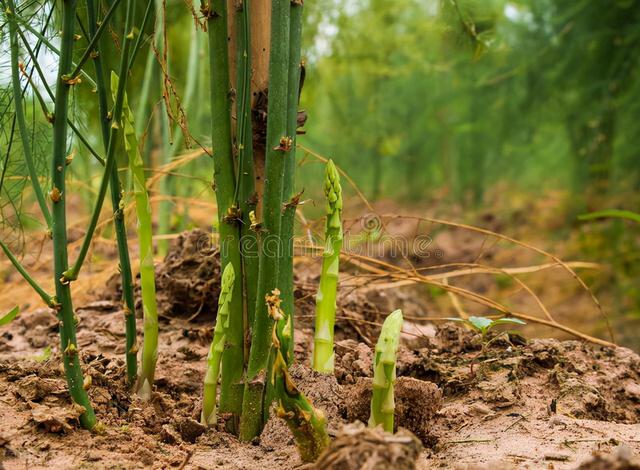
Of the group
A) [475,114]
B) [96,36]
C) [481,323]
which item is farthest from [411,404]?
[475,114]

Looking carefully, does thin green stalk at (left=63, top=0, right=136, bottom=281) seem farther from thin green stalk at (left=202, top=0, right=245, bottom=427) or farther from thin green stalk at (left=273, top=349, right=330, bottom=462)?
thin green stalk at (left=273, top=349, right=330, bottom=462)

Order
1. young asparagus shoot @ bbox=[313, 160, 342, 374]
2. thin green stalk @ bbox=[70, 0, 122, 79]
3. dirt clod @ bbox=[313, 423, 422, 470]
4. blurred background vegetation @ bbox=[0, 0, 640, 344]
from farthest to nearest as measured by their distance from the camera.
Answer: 1. blurred background vegetation @ bbox=[0, 0, 640, 344]
2. young asparagus shoot @ bbox=[313, 160, 342, 374]
3. thin green stalk @ bbox=[70, 0, 122, 79]
4. dirt clod @ bbox=[313, 423, 422, 470]

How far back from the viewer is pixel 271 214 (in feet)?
4.20

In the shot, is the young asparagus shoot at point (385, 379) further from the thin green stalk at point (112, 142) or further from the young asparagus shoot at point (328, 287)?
the thin green stalk at point (112, 142)

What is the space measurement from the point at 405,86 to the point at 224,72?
6.86 meters

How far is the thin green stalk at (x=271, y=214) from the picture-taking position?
1247mm

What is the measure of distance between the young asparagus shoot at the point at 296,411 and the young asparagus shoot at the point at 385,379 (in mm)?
120

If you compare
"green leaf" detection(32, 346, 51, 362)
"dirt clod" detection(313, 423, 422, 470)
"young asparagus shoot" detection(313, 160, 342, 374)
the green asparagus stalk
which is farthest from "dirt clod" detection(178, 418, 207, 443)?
"green leaf" detection(32, 346, 51, 362)

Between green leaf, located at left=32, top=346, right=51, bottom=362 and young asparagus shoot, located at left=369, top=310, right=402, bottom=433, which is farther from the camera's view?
green leaf, located at left=32, top=346, right=51, bottom=362

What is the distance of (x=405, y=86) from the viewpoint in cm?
791

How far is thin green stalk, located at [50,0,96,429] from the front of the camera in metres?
1.08

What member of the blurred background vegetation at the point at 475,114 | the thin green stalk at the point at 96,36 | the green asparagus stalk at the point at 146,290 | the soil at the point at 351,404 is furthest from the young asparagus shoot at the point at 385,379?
the blurred background vegetation at the point at 475,114

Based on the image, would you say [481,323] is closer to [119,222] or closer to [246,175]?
[246,175]

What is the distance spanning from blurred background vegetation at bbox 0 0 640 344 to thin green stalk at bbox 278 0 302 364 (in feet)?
1.88
